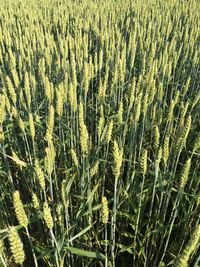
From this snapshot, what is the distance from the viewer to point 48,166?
3.23 feet

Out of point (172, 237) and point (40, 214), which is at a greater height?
point (40, 214)

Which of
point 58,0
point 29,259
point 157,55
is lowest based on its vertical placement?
point 29,259

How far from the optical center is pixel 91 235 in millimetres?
1479

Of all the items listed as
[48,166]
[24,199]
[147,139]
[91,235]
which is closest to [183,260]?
[48,166]

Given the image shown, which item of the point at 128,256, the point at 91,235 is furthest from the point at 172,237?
the point at 91,235

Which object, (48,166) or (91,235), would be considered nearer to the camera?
(48,166)

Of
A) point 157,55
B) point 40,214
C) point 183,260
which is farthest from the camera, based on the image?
point 157,55

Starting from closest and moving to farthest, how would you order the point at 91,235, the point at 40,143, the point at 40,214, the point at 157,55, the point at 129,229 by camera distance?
1. the point at 40,214
2. the point at 91,235
3. the point at 129,229
4. the point at 40,143
5. the point at 157,55

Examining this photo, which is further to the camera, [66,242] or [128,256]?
[128,256]

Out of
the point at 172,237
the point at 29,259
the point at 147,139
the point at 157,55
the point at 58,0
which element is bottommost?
the point at 29,259

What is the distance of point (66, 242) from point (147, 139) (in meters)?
1.13

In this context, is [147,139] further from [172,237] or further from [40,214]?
[40,214]

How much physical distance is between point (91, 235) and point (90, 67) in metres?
1.14

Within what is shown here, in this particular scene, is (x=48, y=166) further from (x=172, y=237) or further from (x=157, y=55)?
(x=157, y=55)
